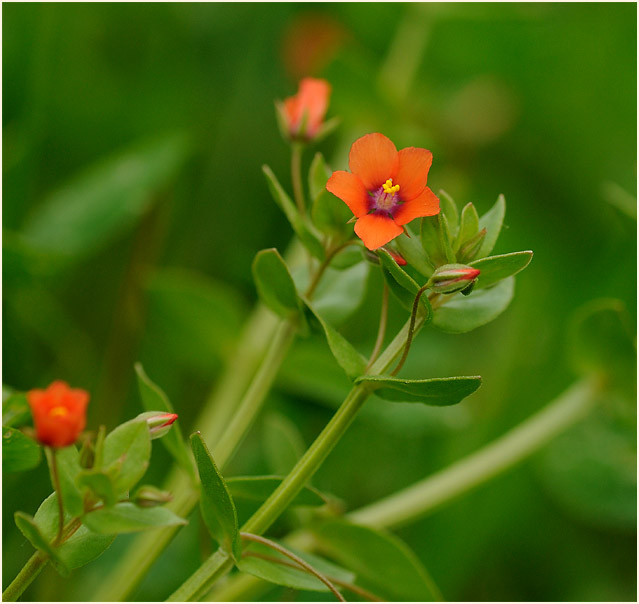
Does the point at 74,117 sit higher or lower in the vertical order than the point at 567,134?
lower

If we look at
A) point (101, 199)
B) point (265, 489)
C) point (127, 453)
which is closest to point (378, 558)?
point (265, 489)

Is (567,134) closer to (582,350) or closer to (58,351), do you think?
(582,350)

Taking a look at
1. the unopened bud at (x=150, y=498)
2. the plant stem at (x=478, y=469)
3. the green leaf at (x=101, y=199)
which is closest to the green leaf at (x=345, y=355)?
the unopened bud at (x=150, y=498)

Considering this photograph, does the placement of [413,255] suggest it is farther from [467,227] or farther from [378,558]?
[378,558]

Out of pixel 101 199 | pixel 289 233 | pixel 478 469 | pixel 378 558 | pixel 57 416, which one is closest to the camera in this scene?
pixel 57 416

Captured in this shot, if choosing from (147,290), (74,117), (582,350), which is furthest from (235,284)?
(582,350)

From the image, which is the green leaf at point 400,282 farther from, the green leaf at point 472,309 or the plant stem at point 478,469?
the plant stem at point 478,469

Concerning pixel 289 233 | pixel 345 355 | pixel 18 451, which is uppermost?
pixel 345 355

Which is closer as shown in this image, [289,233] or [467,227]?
[467,227]
